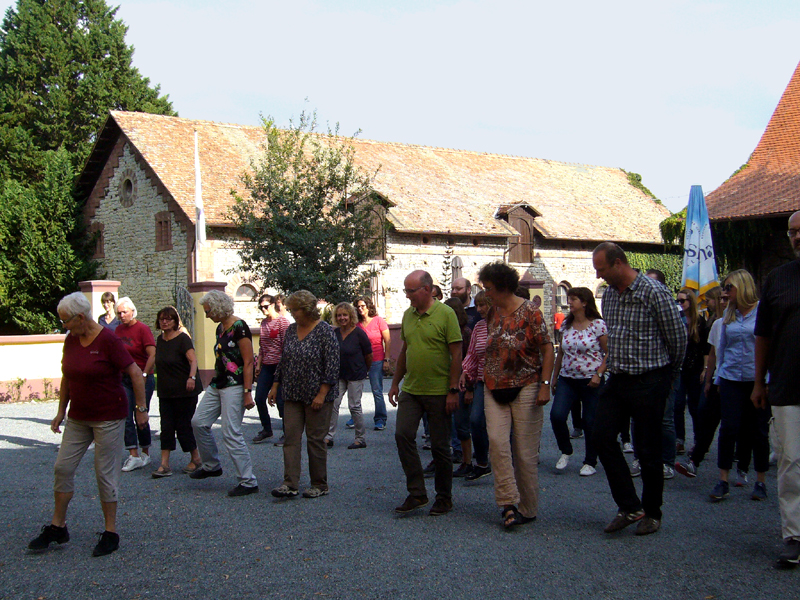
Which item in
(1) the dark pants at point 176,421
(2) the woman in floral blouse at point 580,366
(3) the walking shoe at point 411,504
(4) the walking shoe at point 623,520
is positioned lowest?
(3) the walking shoe at point 411,504

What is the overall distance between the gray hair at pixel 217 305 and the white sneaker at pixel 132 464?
2111mm

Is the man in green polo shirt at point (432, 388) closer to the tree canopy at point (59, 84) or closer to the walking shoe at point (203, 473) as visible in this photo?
the walking shoe at point (203, 473)

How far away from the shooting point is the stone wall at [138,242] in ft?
88.6

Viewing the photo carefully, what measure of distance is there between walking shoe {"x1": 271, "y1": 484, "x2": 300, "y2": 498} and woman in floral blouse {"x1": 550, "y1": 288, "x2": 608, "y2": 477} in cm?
253

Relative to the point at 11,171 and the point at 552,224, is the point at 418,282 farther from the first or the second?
the point at 11,171

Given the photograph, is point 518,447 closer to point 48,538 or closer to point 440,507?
point 440,507

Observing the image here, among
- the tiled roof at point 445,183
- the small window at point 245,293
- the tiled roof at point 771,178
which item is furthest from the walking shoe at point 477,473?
the small window at point 245,293

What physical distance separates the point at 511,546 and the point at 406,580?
3.00 feet

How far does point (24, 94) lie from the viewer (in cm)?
3709

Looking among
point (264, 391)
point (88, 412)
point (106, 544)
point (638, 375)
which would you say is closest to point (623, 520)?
point (638, 375)

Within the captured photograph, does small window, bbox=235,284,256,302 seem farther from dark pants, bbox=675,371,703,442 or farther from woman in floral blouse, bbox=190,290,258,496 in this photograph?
dark pants, bbox=675,371,703,442

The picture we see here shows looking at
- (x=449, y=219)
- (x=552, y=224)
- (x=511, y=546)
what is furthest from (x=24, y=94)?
(x=511, y=546)

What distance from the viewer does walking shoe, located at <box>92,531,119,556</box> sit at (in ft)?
16.2

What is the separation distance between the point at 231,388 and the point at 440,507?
2.12 meters
